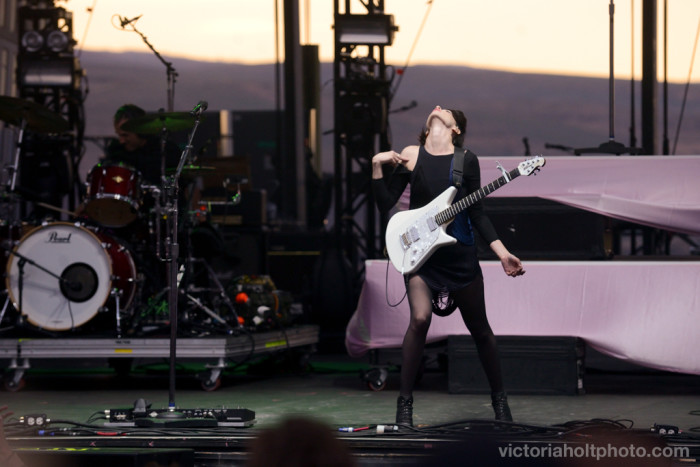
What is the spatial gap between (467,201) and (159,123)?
2.84m

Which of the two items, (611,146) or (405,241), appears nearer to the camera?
(405,241)

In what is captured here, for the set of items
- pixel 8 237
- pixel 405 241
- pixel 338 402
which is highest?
pixel 405 241

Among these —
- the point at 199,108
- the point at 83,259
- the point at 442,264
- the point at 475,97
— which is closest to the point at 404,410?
the point at 442,264

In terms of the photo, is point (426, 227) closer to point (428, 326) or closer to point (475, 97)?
point (428, 326)

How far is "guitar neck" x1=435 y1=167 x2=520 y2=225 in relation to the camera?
534 cm

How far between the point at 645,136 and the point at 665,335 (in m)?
5.10

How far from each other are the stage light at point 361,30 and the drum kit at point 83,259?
2.88 metres

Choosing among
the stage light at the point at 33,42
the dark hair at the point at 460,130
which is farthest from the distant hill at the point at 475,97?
the dark hair at the point at 460,130

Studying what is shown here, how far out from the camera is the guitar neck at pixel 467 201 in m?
5.34

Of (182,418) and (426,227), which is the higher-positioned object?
(426,227)

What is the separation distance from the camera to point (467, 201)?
5.44m

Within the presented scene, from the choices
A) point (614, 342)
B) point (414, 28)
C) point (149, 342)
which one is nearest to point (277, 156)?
point (414, 28)

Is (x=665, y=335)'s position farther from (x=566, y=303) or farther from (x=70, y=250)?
Result: (x=70, y=250)

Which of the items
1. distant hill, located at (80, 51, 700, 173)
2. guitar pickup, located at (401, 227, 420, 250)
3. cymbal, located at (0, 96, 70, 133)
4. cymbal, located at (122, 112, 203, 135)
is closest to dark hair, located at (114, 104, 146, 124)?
cymbal, located at (0, 96, 70, 133)
